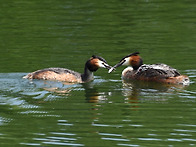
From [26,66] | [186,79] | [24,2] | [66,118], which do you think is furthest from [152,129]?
[24,2]

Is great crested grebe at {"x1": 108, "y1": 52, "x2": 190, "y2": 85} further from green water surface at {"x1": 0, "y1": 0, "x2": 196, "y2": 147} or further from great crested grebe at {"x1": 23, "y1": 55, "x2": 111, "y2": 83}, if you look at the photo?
great crested grebe at {"x1": 23, "y1": 55, "x2": 111, "y2": 83}

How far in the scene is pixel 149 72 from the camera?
53.1 feet

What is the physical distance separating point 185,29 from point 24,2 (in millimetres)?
8427

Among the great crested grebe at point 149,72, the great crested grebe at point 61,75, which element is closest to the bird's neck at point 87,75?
the great crested grebe at point 61,75

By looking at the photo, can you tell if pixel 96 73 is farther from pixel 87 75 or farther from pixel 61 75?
pixel 61 75

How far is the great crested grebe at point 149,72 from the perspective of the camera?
51.1ft

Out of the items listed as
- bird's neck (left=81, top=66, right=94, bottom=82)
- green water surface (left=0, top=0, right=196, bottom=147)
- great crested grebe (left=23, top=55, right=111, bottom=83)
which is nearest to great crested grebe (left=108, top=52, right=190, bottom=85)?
green water surface (left=0, top=0, right=196, bottom=147)

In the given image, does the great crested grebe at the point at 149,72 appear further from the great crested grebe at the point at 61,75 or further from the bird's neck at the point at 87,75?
the great crested grebe at the point at 61,75

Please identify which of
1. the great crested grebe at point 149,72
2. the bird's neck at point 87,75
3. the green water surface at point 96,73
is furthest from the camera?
the bird's neck at point 87,75

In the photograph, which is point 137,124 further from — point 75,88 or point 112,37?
point 112,37

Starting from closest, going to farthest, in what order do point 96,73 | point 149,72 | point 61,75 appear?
1. point 61,75
2. point 149,72
3. point 96,73

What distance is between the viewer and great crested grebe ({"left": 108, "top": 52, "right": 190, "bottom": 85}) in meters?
15.6

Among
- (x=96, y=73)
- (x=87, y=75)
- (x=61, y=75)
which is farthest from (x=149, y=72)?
(x=61, y=75)

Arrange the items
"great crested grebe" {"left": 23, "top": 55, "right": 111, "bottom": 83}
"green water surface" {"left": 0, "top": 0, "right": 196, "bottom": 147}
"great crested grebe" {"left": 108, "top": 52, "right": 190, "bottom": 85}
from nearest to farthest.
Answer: "green water surface" {"left": 0, "top": 0, "right": 196, "bottom": 147} < "great crested grebe" {"left": 108, "top": 52, "right": 190, "bottom": 85} < "great crested grebe" {"left": 23, "top": 55, "right": 111, "bottom": 83}
